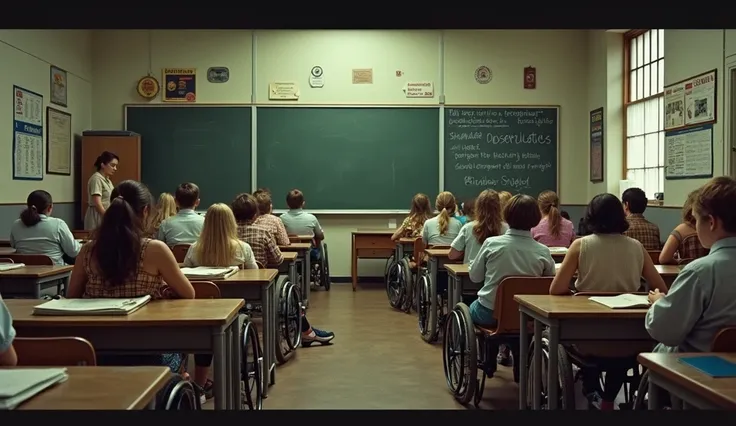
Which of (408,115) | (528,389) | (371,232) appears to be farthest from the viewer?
(408,115)

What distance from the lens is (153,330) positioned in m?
2.34

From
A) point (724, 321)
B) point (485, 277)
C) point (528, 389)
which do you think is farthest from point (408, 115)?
point (724, 321)

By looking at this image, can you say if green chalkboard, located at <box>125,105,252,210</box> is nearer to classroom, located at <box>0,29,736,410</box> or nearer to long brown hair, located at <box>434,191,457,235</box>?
classroom, located at <box>0,29,736,410</box>

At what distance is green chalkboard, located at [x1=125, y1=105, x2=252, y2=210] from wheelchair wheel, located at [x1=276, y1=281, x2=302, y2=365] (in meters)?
4.23

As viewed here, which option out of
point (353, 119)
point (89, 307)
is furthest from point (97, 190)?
point (89, 307)

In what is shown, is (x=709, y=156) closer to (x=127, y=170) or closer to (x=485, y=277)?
(x=485, y=277)

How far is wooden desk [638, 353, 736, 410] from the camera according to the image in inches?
56.7

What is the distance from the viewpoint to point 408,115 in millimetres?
8969

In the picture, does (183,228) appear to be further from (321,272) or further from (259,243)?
(321,272)

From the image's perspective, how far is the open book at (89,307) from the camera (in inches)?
90.8

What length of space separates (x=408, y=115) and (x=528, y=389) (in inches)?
247

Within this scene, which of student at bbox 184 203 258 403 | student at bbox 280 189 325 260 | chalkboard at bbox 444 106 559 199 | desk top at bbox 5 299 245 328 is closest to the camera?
desk top at bbox 5 299 245 328

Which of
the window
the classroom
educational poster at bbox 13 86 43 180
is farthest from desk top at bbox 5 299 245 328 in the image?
the window
